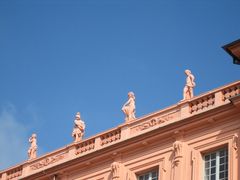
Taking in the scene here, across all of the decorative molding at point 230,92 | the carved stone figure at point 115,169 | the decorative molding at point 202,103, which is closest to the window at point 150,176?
the carved stone figure at point 115,169

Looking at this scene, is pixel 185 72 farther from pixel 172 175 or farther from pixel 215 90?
pixel 172 175

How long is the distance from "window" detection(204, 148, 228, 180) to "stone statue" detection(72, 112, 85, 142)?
30.0ft

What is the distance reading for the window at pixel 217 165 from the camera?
41844mm

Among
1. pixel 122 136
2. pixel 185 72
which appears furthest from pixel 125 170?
pixel 185 72

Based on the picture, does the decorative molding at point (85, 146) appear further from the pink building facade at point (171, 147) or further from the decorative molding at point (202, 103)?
the decorative molding at point (202, 103)

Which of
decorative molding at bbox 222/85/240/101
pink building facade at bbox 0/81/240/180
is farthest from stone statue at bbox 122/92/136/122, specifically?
decorative molding at bbox 222/85/240/101

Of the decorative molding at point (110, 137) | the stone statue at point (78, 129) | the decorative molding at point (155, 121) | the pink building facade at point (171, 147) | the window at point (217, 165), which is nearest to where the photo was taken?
the window at point (217, 165)

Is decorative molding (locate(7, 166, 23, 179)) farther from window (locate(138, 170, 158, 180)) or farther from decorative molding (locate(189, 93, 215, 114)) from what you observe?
decorative molding (locate(189, 93, 215, 114))

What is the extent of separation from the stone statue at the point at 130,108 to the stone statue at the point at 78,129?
3.32 m

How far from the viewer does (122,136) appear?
46500 millimetres

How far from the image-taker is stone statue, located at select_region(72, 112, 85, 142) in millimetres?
49575

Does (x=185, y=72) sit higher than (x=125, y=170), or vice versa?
(x=185, y=72)

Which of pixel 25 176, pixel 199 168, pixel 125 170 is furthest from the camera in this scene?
pixel 25 176

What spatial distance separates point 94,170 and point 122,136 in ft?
7.45
